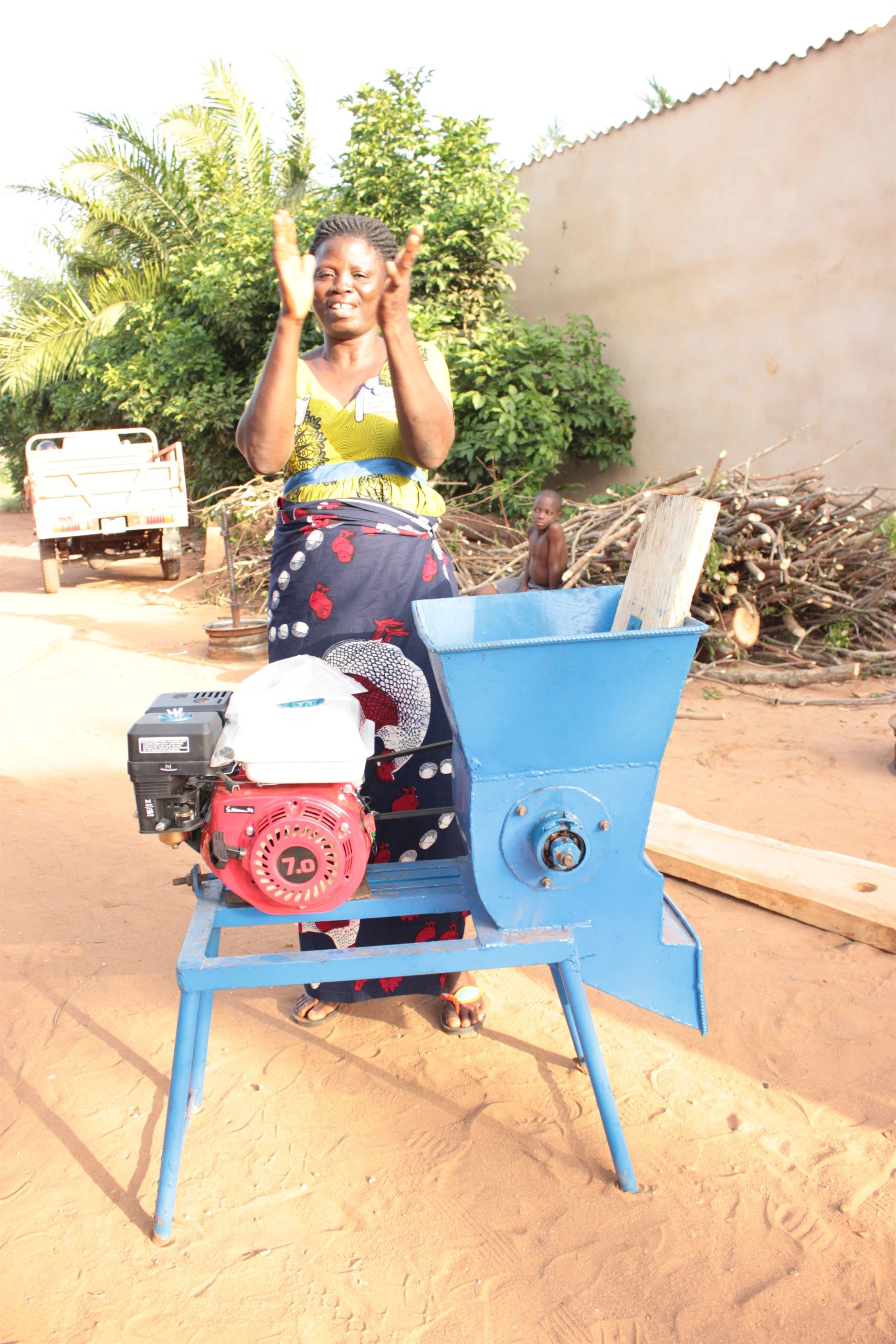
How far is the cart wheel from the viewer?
1035cm

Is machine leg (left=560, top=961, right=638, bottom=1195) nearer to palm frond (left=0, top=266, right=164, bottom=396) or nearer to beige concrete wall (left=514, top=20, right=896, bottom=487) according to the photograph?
beige concrete wall (left=514, top=20, right=896, bottom=487)

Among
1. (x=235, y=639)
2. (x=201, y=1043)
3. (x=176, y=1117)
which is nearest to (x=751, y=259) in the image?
(x=235, y=639)

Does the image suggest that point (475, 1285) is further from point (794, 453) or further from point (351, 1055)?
point (794, 453)

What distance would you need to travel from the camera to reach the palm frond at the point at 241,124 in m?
13.0

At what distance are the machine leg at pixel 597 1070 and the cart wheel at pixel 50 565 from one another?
32.7 feet

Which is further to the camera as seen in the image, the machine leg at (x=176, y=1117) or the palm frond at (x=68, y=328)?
the palm frond at (x=68, y=328)

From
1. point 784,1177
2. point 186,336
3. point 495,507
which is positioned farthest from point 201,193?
point 784,1177

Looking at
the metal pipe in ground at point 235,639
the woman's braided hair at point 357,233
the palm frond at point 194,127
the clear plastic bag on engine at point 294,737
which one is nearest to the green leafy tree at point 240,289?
the palm frond at point 194,127

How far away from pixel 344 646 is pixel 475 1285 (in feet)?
4.14

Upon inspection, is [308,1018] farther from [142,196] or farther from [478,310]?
[142,196]

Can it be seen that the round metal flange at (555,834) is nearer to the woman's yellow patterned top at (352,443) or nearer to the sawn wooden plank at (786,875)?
the woman's yellow patterned top at (352,443)

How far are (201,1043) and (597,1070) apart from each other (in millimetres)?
826

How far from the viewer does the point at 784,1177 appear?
1840 mm

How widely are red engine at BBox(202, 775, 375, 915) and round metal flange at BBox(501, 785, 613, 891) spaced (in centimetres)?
28
